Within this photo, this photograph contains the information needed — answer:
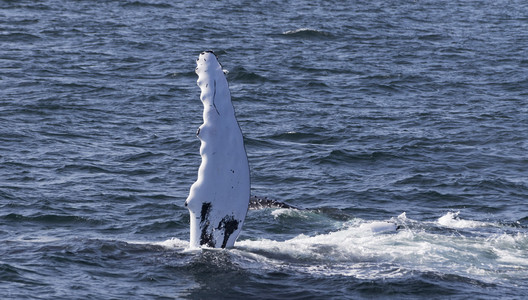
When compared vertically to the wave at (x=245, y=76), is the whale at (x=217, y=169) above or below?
above

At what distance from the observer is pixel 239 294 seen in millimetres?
12469

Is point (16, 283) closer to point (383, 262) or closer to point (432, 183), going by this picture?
point (383, 262)

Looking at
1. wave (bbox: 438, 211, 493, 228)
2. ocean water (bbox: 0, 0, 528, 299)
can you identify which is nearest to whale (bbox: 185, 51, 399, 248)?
ocean water (bbox: 0, 0, 528, 299)

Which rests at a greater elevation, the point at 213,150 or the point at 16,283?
the point at 213,150

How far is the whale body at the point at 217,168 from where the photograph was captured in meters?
12.7

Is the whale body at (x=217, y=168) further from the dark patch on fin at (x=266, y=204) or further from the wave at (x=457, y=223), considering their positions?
the wave at (x=457, y=223)

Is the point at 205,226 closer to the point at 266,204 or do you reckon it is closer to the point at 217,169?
the point at 217,169

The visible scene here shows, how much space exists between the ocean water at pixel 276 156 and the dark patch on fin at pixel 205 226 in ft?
0.49

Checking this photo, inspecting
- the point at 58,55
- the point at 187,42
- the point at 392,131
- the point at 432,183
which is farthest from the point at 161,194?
the point at 187,42

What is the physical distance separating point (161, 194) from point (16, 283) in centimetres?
643

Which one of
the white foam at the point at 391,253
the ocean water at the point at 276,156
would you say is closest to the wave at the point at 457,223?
the ocean water at the point at 276,156

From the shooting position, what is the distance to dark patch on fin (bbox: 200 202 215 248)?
520 inches

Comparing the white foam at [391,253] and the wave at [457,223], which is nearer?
the white foam at [391,253]

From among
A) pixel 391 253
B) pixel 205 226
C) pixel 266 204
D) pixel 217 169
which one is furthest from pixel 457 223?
pixel 217 169
